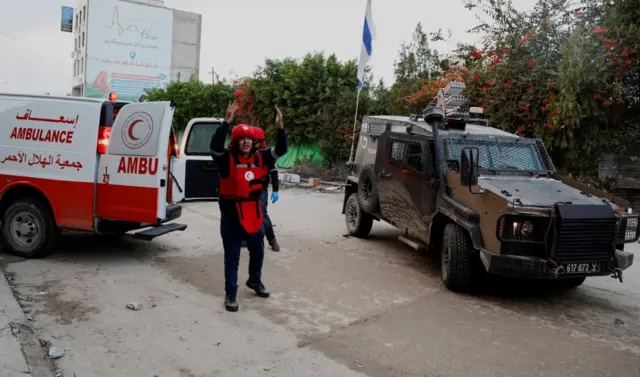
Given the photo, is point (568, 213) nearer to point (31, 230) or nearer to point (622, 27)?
point (31, 230)

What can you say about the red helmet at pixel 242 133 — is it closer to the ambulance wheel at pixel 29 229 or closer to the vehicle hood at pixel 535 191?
the vehicle hood at pixel 535 191

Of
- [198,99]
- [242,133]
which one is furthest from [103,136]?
[198,99]

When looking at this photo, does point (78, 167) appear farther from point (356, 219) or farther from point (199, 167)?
point (356, 219)

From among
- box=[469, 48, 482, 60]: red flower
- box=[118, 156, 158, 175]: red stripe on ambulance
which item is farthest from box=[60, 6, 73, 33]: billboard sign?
box=[118, 156, 158, 175]: red stripe on ambulance

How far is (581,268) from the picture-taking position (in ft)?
18.3

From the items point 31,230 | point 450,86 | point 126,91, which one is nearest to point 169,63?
point 126,91

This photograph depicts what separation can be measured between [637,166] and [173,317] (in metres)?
10.5

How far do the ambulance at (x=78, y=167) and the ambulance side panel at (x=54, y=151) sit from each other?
0.01 m

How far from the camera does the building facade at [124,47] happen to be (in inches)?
2356

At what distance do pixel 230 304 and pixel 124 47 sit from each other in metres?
62.2

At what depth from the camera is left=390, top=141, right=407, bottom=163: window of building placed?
7.78 meters

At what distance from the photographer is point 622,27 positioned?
10.8 metres

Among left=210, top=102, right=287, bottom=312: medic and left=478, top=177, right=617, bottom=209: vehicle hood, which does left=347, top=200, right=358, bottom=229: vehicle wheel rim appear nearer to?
left=478, top=177, right=617, bottom=209: vehicle hood

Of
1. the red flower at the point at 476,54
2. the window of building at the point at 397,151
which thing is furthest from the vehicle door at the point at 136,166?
the red flower at the point at 476,54
